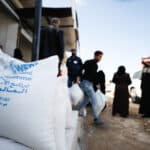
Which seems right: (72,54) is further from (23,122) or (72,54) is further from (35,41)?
(23,122)

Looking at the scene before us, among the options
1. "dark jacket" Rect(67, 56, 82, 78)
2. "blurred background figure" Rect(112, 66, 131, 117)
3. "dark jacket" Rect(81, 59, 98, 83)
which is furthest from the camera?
"blurred background figure" Rect(112, 66, 131, 117)

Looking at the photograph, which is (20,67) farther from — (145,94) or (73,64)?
(145,94)

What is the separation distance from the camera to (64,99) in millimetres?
1662

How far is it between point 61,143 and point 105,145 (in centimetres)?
245

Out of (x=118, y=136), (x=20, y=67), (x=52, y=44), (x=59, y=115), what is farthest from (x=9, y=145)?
(x=118, y=136)

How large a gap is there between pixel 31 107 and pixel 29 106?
0.01 meters

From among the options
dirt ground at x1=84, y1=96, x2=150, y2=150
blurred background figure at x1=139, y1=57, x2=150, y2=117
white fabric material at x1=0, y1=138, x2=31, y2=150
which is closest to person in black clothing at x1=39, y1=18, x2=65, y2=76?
dirt ground at x1=84, y1=96, x2=150, y2=150

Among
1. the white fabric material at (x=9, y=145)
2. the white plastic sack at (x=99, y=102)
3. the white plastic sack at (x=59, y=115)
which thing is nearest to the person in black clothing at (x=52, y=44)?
the white plastic sack at (x=99, y=102)

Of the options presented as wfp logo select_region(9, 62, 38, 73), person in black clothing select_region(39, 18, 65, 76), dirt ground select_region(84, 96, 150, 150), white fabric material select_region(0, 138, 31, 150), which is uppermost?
person in black clothing select_region(39, 18, 65, 76)

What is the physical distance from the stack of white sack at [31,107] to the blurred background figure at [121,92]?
544cm

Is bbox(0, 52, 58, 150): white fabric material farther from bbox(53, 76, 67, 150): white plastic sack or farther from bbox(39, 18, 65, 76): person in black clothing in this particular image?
bbox(39, 18, 65, 76): person in black clothing

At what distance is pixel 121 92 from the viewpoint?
23.5 ft

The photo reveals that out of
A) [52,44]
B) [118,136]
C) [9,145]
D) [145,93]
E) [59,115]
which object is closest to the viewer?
[9,145]

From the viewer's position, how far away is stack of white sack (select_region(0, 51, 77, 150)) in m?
1.42
